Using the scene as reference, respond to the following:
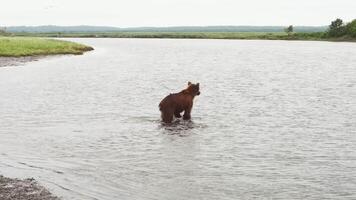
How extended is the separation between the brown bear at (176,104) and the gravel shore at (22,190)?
8.43 metres

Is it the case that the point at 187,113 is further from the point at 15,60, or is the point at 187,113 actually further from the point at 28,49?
the point at 28,49

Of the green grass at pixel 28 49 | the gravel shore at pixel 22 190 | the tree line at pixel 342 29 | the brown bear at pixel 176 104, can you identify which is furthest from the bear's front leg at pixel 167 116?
the tree line at pixel 342 29

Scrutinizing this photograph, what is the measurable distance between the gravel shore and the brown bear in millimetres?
Result: 8427

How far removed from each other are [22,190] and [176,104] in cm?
983

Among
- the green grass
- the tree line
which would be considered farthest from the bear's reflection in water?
the tree line

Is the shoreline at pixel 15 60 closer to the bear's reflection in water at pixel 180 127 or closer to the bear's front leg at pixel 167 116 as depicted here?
the bear's reflection in water at pixel 180 127

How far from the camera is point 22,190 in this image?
12.2 metres

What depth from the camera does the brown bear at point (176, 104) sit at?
2103 centimetres

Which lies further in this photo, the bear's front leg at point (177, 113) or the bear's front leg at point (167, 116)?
the bear's front leg at point (177, 113)

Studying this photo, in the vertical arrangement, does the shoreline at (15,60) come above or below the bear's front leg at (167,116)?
below

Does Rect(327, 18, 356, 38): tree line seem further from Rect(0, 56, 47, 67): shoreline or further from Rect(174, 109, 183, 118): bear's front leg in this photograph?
Rect(174, 109, 183, 118): bear's front leg

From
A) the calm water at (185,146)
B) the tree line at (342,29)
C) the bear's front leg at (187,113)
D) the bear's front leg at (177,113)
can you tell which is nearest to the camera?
the calm water at (185,146)

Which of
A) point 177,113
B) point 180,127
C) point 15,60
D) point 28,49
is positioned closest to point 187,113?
point 177,113

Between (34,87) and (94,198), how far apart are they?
27061 mm
